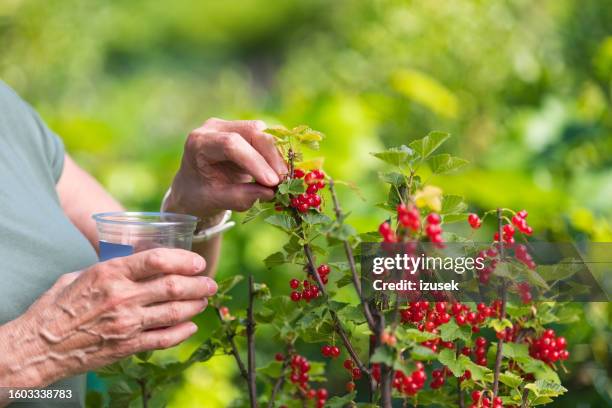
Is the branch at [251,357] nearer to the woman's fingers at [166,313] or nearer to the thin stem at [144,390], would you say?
the woman's fingers at [166,313]

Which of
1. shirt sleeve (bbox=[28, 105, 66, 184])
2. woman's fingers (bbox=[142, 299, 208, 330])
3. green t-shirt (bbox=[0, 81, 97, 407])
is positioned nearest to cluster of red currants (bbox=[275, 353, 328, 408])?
woman's fingers (bbox=[142, 299, 208, 330])

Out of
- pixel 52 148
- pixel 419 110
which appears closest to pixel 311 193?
pixel 52 148

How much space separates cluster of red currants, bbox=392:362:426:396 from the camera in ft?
2.66

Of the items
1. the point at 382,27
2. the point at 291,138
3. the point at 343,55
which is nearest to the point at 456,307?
the point at 291,138

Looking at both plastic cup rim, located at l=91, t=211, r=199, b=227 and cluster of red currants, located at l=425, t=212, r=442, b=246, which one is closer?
cluster of red currants, located at l=425, t=212, r=442, b=246

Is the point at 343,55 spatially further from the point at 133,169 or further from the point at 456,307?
the point at 456,307

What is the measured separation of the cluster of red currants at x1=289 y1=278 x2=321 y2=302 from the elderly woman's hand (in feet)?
0.38

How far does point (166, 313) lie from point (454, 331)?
354 mm

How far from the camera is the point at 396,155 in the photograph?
86cm

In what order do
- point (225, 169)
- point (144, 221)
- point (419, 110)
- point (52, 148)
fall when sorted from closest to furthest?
1. point (144, 221)
2. point (225, 169)
3. point (52, 148)
4. point (419, 110)

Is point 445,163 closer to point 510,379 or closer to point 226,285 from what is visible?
point 510,379

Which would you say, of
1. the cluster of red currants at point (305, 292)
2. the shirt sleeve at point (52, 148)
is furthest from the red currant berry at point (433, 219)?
the shirt sleeve at point (52, 148)

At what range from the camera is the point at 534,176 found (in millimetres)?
2533

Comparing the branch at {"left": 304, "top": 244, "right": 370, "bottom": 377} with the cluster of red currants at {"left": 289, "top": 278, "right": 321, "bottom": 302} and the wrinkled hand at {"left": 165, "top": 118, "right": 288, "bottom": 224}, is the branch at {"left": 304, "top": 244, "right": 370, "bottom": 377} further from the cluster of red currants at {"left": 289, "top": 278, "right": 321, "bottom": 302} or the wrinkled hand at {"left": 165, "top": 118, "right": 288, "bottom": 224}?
the wrinkled hand at {"left": 165, "top": 118, "right": 288, "bottom": 224}
